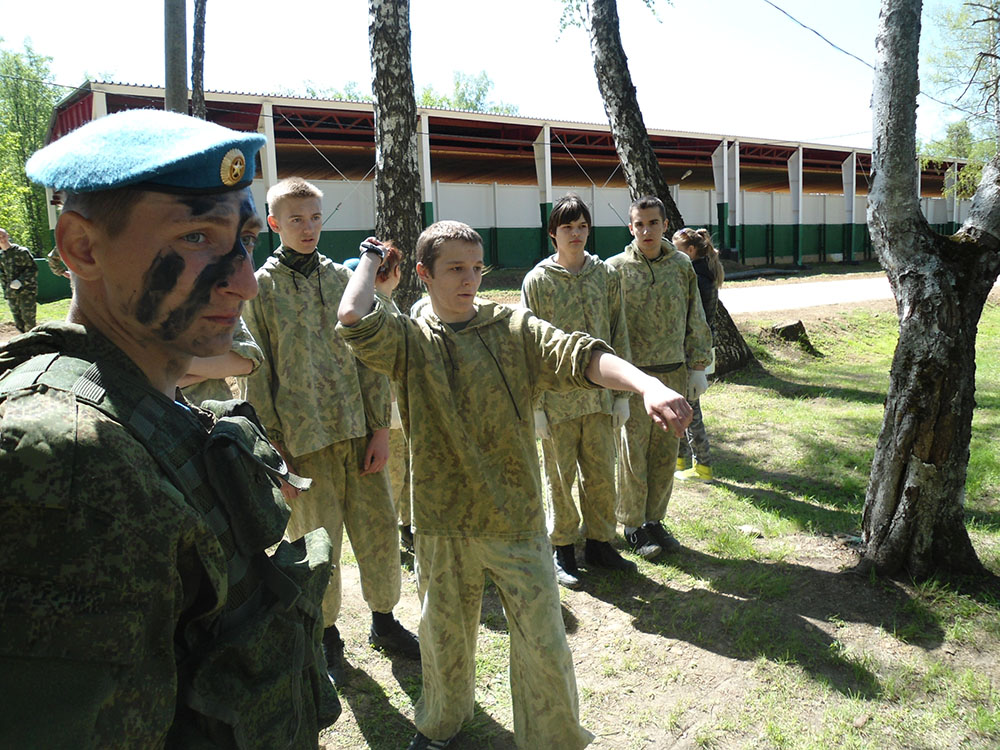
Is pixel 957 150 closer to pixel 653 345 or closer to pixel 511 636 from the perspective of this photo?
pixel 653 345

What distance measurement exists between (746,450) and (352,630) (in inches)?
169

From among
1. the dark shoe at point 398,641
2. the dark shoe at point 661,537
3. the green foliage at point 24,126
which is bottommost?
the dark shoe at point 398,641

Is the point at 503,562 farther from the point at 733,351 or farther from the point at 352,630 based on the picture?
the point at 733,351

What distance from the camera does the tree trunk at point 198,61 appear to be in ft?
32.9

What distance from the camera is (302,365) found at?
3.25 meters

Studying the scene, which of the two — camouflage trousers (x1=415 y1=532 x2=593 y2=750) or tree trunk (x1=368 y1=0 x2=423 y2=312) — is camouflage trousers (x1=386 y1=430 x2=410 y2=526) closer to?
tree trunk (x1=368 y1=0 x2=423 y2=312)

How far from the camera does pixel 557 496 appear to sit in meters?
4.39

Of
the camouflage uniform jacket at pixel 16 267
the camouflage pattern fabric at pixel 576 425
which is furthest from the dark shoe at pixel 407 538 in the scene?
the camouflage uniform jacket at pixel 16 267

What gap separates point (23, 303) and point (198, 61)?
17.9 ft

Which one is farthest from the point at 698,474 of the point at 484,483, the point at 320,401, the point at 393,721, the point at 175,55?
the point at 175,55

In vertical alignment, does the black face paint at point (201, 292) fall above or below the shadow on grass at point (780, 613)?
above

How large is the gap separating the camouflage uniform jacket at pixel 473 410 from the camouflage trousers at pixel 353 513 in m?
0.78

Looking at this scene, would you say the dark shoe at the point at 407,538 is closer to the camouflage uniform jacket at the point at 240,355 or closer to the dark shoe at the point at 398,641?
the dark shoe at the point at 398,641

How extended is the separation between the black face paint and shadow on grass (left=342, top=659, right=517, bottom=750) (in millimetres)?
2356
